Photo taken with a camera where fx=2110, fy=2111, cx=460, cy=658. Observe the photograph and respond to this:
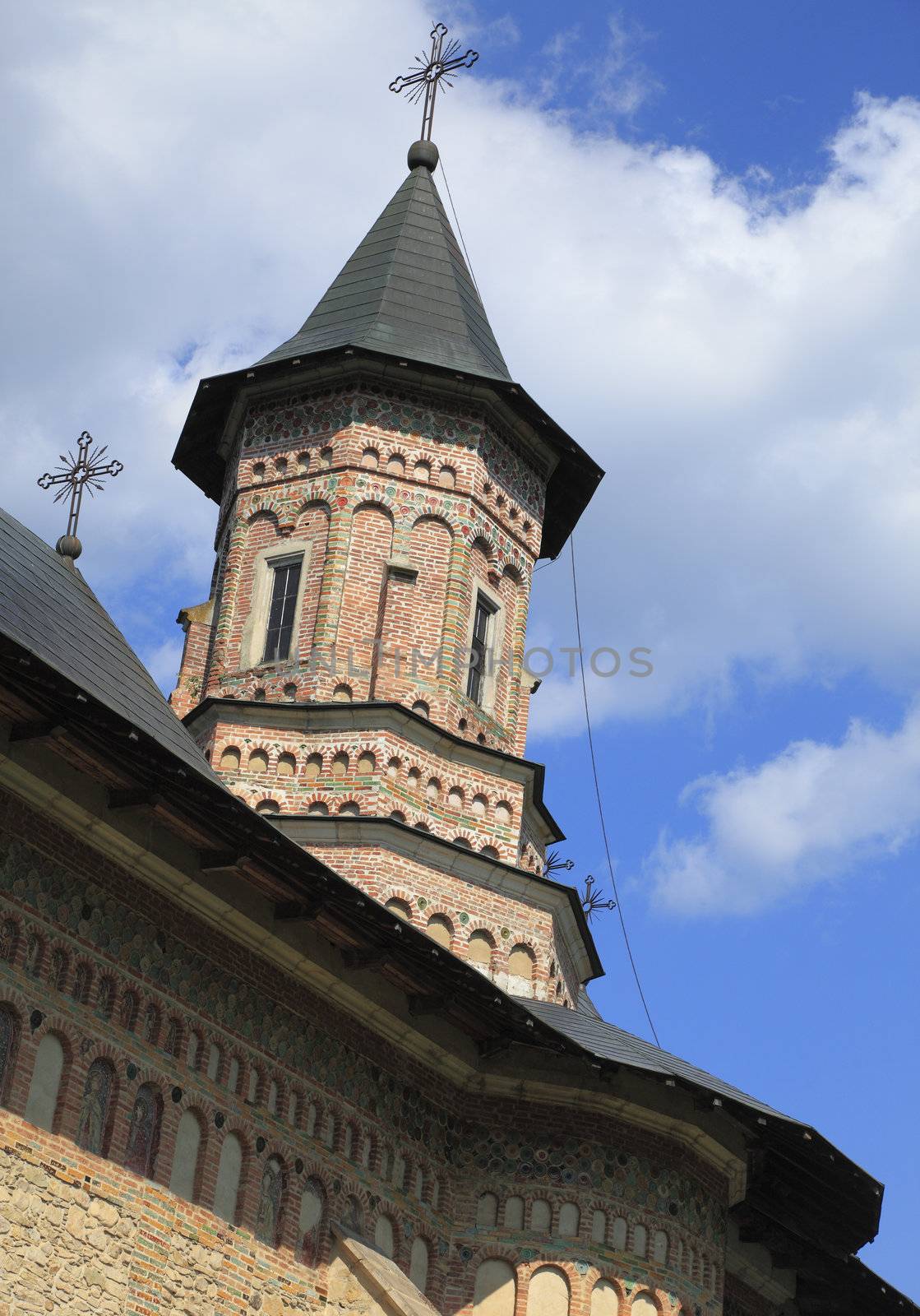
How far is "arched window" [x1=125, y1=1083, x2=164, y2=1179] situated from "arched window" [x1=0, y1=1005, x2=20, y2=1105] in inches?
40.2

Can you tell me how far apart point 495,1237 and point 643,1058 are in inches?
65.4

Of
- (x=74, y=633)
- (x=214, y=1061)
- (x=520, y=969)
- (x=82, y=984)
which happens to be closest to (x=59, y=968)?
(x=82, y=984)

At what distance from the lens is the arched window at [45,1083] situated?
11.7 m

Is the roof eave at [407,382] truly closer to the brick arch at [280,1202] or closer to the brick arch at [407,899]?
the brick arch at [407,899]

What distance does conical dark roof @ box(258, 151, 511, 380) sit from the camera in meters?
20.8

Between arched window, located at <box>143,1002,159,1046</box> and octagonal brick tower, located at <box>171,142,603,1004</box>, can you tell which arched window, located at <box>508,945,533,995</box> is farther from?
arched window, located at <box>143,1002,159,1046</box>

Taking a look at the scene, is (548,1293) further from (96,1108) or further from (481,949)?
(96,1108)

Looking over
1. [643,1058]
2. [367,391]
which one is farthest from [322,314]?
[643,1058]

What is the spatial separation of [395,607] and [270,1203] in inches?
287

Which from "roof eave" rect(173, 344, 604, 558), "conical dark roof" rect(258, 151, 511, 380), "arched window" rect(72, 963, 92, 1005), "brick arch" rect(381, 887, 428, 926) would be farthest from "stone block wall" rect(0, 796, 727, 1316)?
"conical dark roof" rect(258, 151, 511, 380)

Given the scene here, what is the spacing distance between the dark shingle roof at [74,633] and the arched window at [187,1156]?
2122 millimetres

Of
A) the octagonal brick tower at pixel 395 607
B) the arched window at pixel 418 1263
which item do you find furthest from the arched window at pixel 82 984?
the octagonal brick tower at pixel 395 607

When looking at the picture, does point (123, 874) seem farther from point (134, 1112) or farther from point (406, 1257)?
point (406, 1257)

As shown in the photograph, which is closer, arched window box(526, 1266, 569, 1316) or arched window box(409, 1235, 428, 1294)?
arched window box(409, 1235, 428, 1294)
